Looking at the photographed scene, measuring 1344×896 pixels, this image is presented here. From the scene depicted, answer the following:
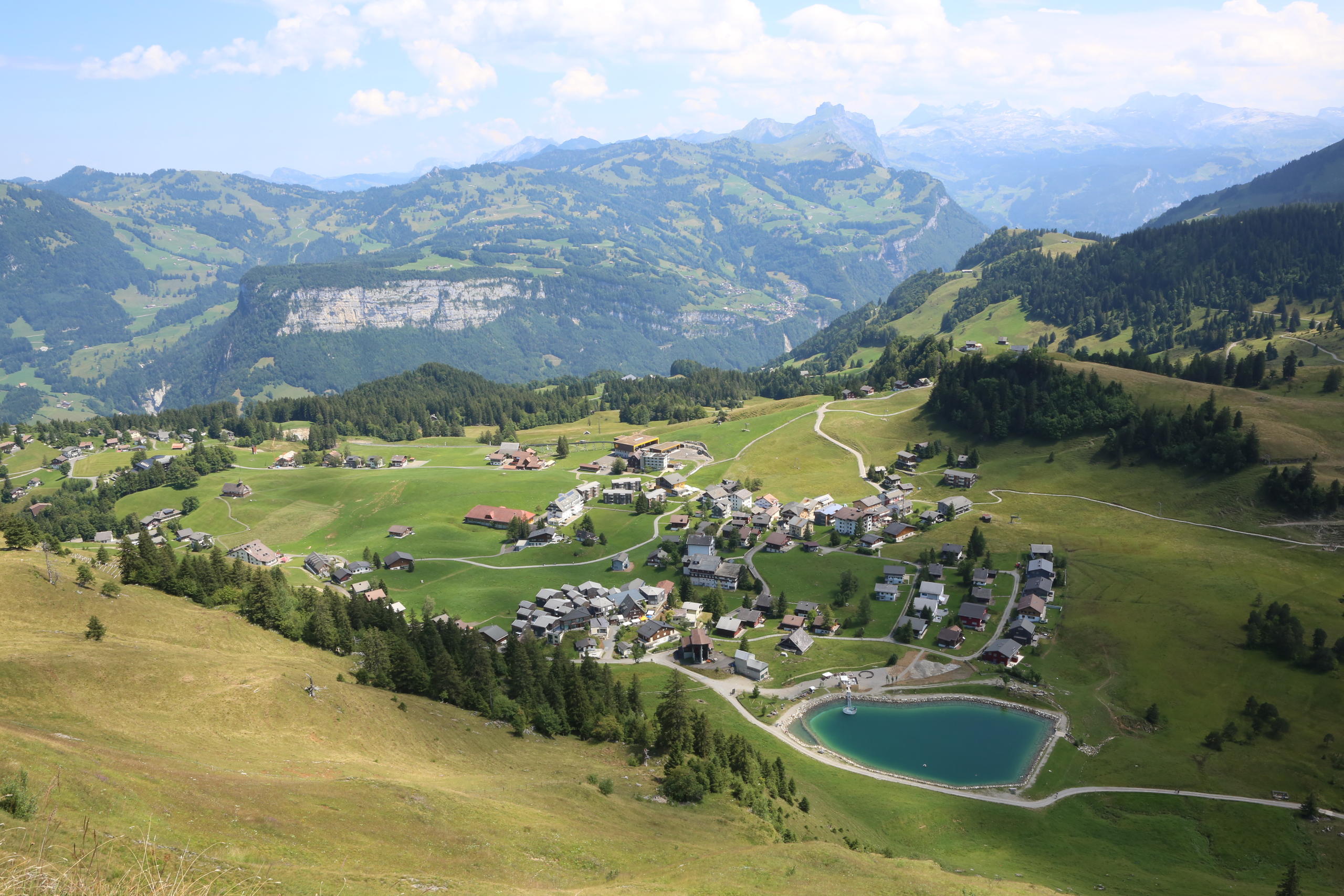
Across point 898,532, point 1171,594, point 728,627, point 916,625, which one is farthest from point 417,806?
point 898,532

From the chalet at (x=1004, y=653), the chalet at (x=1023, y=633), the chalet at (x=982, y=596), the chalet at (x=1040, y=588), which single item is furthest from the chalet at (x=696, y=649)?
the chalet at (x=1040, y=588)

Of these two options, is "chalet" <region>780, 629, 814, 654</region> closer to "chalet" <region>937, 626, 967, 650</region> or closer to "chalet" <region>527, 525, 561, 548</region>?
"chalet" <region>937, 626, 967, 650</region>

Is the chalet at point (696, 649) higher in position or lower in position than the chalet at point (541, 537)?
lower

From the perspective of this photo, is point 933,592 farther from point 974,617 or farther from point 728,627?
point 728,627

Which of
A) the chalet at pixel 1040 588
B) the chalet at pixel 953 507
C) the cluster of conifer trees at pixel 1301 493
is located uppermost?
the cluster of conifer trees at pixel 1301 493

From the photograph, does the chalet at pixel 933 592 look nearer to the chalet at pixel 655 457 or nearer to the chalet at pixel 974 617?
the chalet at pixel 974 617

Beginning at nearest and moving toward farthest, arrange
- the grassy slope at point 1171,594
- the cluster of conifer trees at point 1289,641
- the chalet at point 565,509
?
the grassy slope at point 1171,594, the cluster of conifer trees at point 1289,641, the chalet at point 565,509

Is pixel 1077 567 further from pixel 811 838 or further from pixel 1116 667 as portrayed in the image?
pixel 811 838
